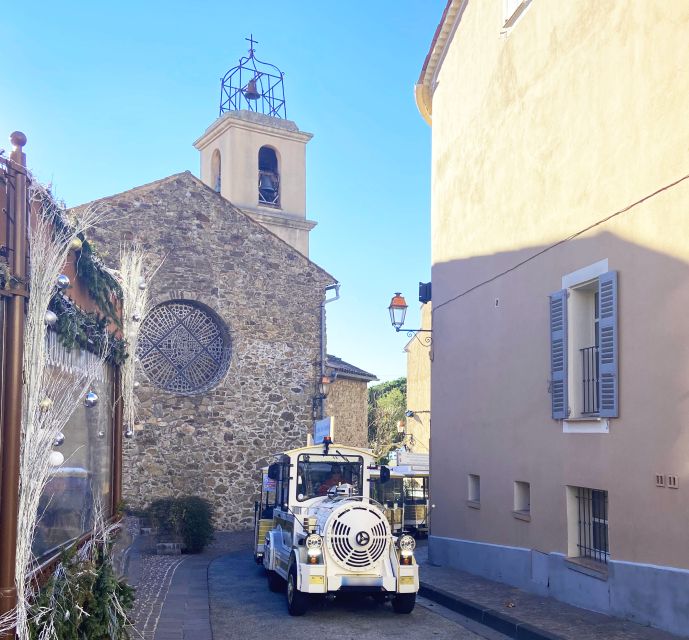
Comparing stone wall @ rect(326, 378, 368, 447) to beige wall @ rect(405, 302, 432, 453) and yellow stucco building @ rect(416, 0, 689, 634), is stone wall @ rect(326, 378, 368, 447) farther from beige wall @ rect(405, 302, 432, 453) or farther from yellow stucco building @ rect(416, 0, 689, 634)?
yellow stucco building @ rect(416, 0, 689, 634)

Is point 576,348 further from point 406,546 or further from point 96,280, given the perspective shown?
point 96,280

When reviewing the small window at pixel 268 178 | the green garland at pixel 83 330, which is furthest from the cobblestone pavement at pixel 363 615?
the small window at pixel 268 178

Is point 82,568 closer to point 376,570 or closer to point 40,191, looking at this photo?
point 40,191

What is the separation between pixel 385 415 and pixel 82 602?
35974 millimetres

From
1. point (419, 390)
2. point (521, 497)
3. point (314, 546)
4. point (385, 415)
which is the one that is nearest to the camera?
point (314, 546)

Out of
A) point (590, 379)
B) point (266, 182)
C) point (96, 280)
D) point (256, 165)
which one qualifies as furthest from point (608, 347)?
point (266, 182)

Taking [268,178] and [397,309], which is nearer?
[397,309]

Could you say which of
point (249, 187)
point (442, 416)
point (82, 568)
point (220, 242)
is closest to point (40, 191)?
point (82, 568)

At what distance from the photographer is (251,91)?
29.0m

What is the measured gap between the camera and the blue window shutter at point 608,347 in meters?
8.78

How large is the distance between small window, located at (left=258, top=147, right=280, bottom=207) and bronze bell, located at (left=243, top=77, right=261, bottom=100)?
219 centimetres

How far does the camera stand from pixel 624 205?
29.1 ft

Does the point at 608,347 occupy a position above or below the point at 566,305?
below

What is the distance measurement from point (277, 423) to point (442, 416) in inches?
285
